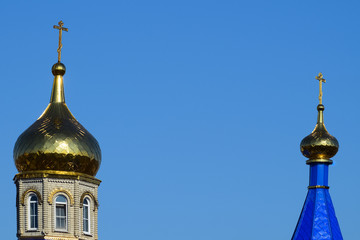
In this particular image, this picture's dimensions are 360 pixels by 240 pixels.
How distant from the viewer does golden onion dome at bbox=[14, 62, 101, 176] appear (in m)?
43.1

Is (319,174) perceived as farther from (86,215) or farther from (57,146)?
(57,146)

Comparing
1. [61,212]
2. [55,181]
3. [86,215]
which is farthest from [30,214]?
[86,215]

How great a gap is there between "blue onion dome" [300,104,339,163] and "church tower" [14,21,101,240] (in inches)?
A: 364

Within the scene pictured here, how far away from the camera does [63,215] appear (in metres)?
43.1

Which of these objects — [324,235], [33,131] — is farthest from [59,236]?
[324,235]

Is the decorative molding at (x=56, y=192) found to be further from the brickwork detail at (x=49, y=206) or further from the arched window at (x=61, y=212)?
the arched window at (x=61, y=212)

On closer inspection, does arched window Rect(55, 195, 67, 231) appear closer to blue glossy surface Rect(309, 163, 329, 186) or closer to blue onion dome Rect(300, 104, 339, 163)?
blue glossy surface Rect(309, 163, 329, 186)

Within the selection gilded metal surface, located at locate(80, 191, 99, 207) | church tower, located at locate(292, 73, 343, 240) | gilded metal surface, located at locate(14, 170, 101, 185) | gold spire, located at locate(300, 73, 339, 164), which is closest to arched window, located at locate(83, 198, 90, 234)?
gilded metal surface, located at locate(80, 191, 99, 207)

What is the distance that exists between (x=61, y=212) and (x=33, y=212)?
950 mm

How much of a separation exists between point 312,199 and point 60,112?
10.4m

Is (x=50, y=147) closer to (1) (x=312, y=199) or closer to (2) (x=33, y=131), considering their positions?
(2) (x=33, y=131)

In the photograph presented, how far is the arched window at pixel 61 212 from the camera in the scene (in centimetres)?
4294

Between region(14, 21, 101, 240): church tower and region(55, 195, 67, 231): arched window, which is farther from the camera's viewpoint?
region(55, 195, 67, 231): arched window

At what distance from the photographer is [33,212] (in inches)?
1699
